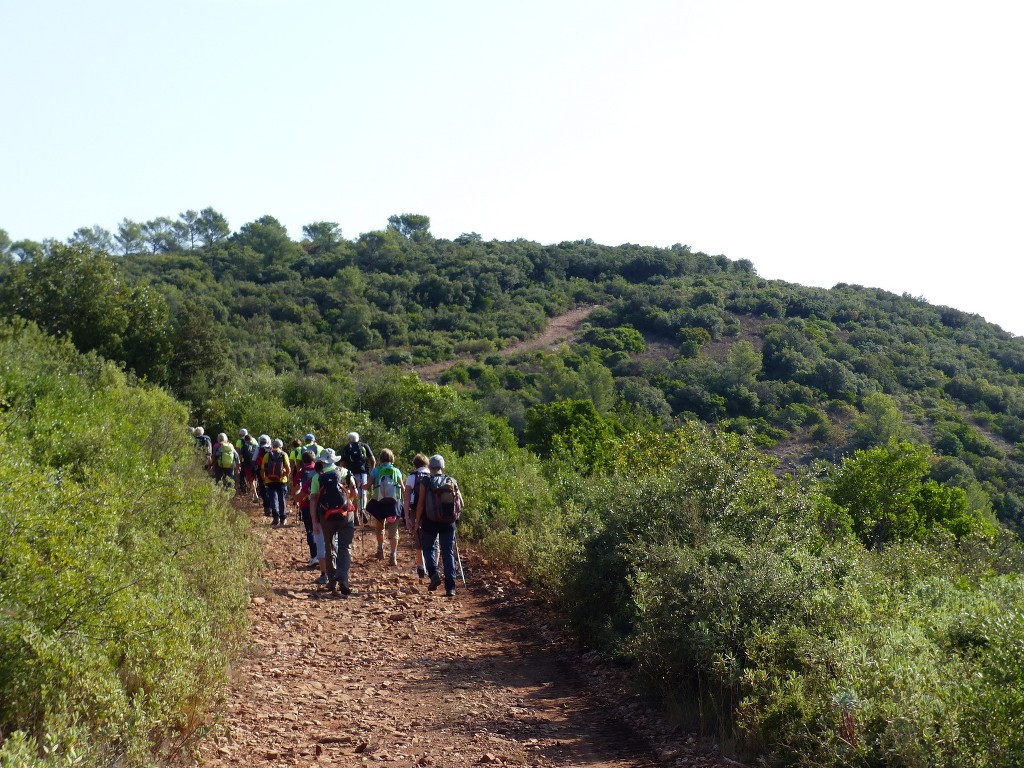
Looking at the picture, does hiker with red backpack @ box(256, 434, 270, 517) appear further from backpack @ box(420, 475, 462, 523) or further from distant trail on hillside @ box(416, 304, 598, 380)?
distant trail on hillside @ box(416, 304, 598, 380)

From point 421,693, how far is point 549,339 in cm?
5985

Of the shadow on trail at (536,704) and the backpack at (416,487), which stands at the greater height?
the backpack at (416,487)

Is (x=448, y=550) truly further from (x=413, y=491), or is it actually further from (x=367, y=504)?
(x=367, y=504)

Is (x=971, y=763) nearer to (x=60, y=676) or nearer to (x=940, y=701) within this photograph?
(x=940, y=701)

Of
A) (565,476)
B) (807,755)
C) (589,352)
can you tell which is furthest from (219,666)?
(589,352)

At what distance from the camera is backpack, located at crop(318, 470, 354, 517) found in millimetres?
10250

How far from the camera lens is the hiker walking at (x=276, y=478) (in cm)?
1484

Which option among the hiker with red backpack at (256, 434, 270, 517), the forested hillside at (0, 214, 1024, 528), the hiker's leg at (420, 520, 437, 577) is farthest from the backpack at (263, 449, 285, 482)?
the forested hillside at (0, 214, 1024, 528)

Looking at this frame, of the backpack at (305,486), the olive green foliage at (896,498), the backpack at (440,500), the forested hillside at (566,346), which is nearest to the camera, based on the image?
the backpack at (440,500)

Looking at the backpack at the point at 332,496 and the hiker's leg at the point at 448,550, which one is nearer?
the backpack at the point at 332,496

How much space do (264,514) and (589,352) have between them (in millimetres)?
44598

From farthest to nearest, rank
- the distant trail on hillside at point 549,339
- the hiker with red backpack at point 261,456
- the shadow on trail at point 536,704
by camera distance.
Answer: the distant trail on hillside at point 549,339 < the hiker with red backpack at point 261,456 < the shadow on trail at point 536,704

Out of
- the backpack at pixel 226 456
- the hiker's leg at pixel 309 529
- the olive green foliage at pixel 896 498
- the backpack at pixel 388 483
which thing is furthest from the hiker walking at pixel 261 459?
the olive green foliage at pixel 896 498

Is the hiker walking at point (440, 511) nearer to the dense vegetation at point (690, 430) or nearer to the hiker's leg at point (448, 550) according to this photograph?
the hiker's leg at point (448, 550)
